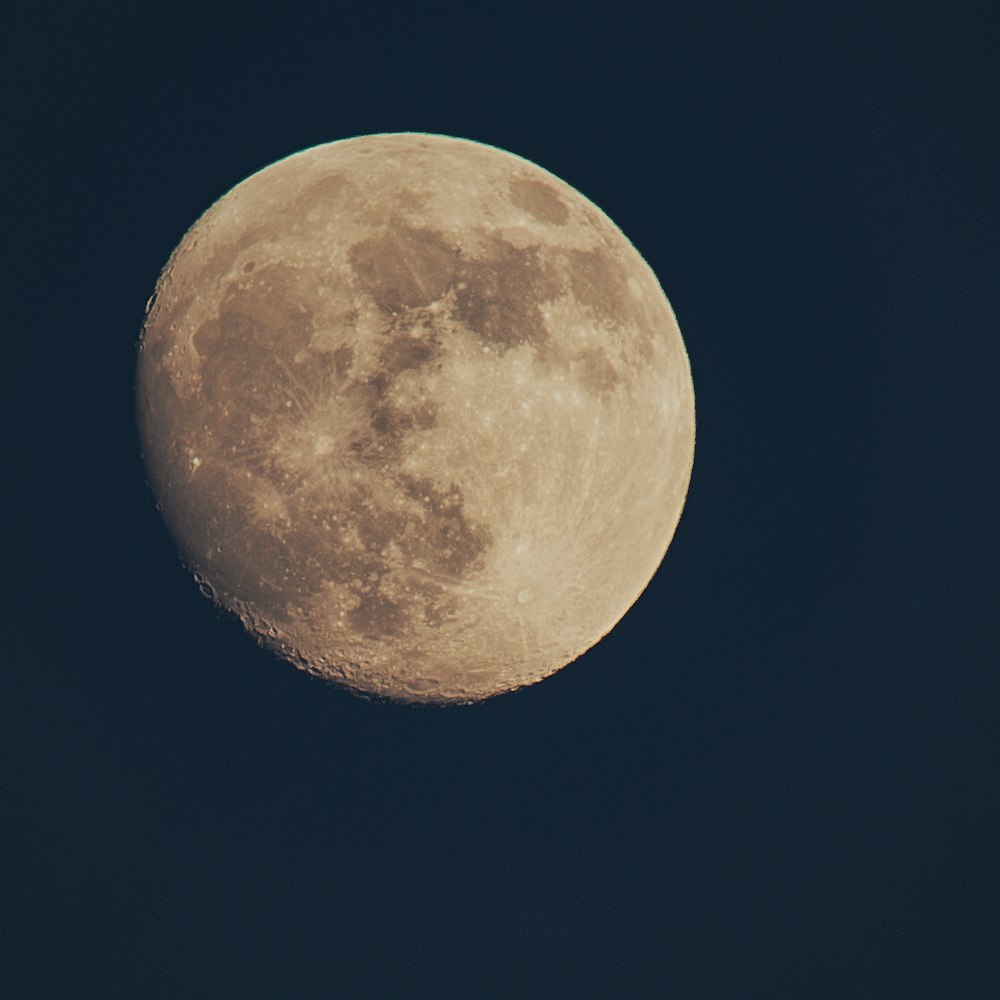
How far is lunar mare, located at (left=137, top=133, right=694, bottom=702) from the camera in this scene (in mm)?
6207

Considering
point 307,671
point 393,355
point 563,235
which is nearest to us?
point 393,355

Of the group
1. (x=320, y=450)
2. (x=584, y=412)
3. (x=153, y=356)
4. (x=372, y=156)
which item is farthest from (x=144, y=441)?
(x=584, y=412)

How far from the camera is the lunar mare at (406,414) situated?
621 cm

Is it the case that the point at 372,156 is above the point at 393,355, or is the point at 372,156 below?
above

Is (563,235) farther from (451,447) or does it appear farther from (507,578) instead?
(507,578)

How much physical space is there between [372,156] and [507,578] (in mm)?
3305

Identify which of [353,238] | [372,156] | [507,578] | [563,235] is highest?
[372,156]

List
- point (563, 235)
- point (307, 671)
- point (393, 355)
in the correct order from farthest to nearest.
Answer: point (307, 671)
point (563, 235)
point (393, 355)

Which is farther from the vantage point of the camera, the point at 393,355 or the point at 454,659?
the point at 454,659

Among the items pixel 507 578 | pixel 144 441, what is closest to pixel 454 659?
pixel 507 578

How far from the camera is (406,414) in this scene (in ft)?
20.2

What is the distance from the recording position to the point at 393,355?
20.2 ft

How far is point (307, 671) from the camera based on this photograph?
7.41 meters

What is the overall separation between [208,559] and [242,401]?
128cm
